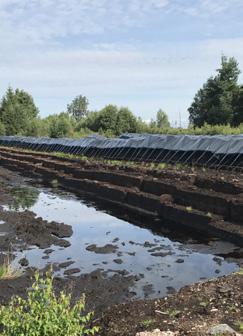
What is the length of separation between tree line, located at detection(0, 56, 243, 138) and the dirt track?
481 inches

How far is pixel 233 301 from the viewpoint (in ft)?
19.6

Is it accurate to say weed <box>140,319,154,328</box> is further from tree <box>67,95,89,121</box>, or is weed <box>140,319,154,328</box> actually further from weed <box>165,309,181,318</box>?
tree <box>67,95,89,121</box>

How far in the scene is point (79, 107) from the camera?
130m

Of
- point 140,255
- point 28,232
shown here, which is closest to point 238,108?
point 28,232

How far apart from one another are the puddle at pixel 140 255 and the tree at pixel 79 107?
116185mm

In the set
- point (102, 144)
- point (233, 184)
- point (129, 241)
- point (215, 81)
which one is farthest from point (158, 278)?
point (215, 81)

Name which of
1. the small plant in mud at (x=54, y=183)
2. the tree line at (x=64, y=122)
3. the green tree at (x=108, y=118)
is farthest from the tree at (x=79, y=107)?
the small plant in mud at (x=54, y=183)

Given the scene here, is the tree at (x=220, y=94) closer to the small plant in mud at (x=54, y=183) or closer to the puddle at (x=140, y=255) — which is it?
the small plant in mud at (x=54, y=183)

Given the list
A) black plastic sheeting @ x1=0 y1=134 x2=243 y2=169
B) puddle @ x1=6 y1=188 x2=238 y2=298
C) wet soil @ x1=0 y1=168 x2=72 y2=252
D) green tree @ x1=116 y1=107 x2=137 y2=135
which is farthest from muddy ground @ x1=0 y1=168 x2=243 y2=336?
green tree @ x1=116 y1=107 x2=137 y2=135

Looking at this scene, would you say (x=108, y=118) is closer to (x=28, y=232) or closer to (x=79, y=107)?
A: (x=28, y=232)

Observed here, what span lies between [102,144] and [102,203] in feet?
54.4

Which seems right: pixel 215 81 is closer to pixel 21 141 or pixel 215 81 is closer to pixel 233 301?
pixel 21 141

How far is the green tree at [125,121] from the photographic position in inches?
2137

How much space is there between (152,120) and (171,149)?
34.9 meters
